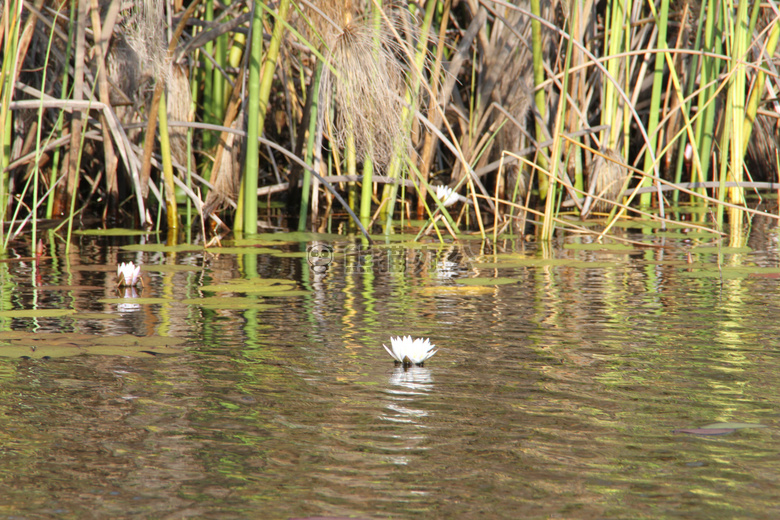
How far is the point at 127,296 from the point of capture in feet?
8.75

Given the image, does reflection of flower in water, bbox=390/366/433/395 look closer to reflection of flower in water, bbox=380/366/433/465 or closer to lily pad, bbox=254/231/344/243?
reflection of flower in water, bbox=380/366/433/465

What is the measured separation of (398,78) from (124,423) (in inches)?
88.6

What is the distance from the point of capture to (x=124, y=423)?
1.52 metres

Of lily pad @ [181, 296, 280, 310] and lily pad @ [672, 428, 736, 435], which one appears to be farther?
lily pad @ [181, 296, 280, 310]

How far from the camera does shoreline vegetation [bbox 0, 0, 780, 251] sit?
361cm

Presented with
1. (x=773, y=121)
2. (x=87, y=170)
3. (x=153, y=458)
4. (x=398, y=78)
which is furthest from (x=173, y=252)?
(x=773, y=121)

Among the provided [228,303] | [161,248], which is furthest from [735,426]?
[161,248]

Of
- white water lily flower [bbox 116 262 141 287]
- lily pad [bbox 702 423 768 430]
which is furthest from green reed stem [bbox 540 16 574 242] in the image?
lily pad [bbox 702 423 768 430]

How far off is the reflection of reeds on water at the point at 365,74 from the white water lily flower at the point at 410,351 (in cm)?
158

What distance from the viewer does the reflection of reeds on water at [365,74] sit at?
130 inches

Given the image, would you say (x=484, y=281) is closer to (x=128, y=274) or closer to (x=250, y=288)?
(x=250, y=288)

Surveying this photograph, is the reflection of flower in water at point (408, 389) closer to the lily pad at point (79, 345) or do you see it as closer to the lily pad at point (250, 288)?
the lily pad at point (79, 345)

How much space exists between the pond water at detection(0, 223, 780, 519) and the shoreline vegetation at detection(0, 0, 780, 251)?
33.8 inches

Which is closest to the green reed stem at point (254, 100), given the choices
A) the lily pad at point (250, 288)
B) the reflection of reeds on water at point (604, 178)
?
the lily pad at point (250, 288)
